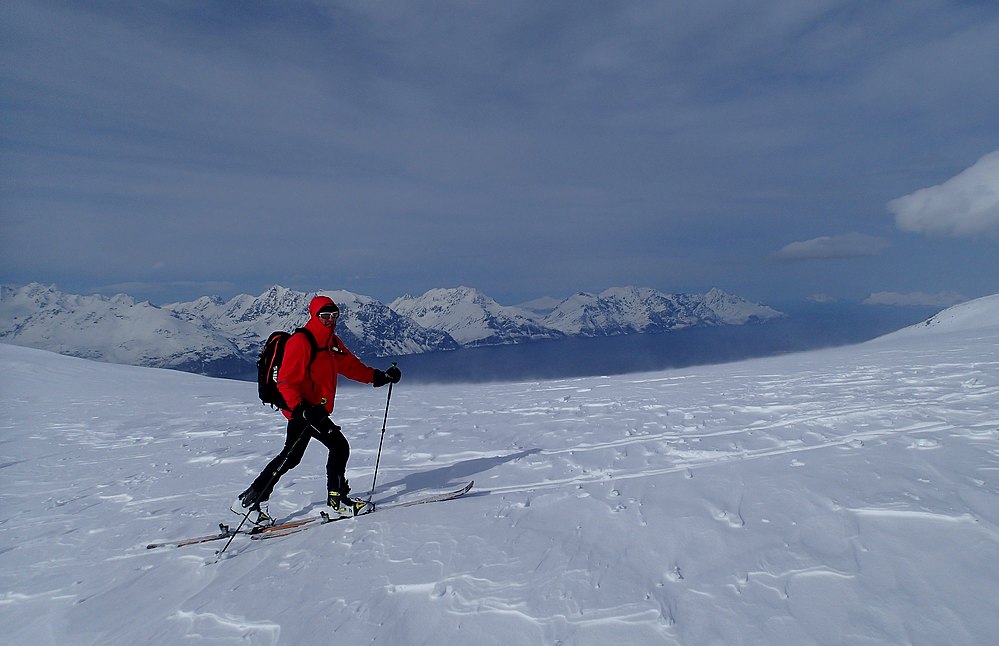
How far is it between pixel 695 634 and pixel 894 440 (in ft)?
19.5

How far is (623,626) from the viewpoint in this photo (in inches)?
142

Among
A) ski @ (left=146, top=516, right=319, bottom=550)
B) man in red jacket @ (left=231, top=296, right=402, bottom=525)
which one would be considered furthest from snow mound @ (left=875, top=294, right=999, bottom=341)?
ski @ (left=146, top=516, right=319, bottom=550)

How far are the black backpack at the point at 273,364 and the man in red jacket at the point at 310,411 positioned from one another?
2.2 inches

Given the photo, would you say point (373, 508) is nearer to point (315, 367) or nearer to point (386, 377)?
point (386, 377)

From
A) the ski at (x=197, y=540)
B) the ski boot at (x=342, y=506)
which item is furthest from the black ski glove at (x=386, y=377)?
the ski at (x=197, y=540)

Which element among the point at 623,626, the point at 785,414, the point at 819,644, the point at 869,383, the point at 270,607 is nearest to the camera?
the point at 819,644

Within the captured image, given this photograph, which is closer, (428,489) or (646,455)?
(428,489)

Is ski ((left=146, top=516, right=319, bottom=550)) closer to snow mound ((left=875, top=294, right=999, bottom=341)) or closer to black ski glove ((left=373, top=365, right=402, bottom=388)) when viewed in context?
black ski glove ((left=373, top=365, right=402, bottom=388))

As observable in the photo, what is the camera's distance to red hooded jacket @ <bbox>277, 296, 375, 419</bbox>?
5.85 meters

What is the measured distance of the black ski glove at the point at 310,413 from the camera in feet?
19.5

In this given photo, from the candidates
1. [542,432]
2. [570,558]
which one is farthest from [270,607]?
[542,432]

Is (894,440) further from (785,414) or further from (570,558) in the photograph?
(570,558)

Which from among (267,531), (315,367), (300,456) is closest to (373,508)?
(300,456)

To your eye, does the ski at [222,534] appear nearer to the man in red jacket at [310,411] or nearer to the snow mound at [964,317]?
the man in red jacket at [310,411]
